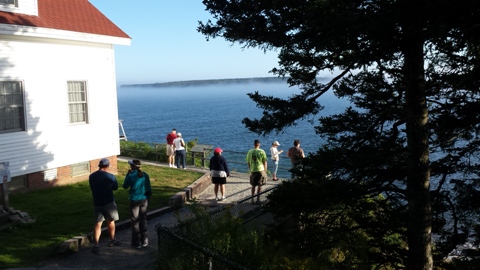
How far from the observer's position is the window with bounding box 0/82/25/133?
1459cm

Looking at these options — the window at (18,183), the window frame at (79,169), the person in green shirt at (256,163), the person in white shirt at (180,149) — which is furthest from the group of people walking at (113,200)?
the person in white shirt at (180,149)

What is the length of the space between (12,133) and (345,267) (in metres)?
10.5

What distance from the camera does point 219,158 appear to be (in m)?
14.6

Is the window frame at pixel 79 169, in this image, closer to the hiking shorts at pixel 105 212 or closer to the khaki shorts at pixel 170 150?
the khaki shorts at pixel 170 150

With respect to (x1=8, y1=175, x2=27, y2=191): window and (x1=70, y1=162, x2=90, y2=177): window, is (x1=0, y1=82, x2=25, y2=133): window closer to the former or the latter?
(x1=8, y1=175, x2=27, y2=191): window

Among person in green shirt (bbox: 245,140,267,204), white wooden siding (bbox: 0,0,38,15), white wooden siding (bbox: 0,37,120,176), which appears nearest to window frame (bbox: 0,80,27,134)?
white wooden siding (bbox: 0,37,120,176)

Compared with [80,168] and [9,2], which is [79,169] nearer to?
[80,168]

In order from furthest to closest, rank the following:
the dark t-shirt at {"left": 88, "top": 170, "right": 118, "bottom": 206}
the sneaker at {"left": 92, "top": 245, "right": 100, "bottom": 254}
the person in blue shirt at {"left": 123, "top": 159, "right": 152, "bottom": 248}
A: the person in blue shirt at {"left": 123, "top": 159, "right": 152, "bottom": 248}
the sneaker at {"left": 92, "top": 245, "right": 100, "bottom": 254}
the dark t-shirt at {"left": 88, "top": 170, "right": 118, "bottom": 206}

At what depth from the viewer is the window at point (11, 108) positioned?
14594 mm

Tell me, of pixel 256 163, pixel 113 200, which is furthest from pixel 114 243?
pixel 256 163

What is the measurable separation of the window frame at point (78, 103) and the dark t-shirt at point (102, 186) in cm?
709

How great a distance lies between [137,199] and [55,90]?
7146 mm

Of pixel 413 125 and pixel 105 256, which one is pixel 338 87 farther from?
pixel 105 256

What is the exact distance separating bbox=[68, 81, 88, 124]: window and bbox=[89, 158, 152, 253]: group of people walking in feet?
22.7
